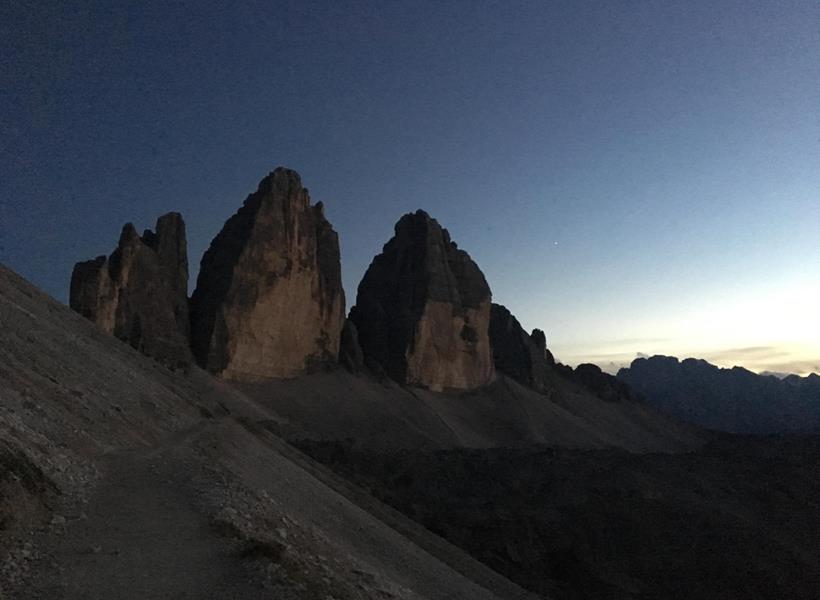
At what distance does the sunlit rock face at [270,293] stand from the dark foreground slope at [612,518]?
2264 centimetres

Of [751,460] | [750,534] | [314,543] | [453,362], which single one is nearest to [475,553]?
[750,534]

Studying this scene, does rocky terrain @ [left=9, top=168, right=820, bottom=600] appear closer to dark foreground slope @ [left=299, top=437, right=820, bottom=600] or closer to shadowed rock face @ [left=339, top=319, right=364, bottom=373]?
dark foreground slope @ [left=299, top=437, right=820, bottom=600]

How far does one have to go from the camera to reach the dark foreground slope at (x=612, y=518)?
110ft

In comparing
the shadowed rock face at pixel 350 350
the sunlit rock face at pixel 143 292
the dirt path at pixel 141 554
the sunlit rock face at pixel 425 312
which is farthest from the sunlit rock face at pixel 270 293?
the dirt path at pixel 141 554

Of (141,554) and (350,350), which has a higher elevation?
(350,350)

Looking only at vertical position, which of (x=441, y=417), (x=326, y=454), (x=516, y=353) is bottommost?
(x=326, y=454)

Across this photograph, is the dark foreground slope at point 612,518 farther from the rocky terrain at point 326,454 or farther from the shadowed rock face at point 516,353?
the shadowed rock face at point 516,353

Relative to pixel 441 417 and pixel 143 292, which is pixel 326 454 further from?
pixel 441 417

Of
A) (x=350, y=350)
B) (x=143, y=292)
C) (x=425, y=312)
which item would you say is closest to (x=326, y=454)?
(x=143, y=292)

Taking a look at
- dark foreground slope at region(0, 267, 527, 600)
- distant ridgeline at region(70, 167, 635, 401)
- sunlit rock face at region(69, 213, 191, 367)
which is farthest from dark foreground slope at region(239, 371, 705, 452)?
dark foreground slope at region(0, 267, 527, 600)

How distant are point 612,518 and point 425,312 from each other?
51.0m

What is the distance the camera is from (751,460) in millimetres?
62375

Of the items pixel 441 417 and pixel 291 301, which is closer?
pixel 291 301

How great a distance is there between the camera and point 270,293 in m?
71.4
